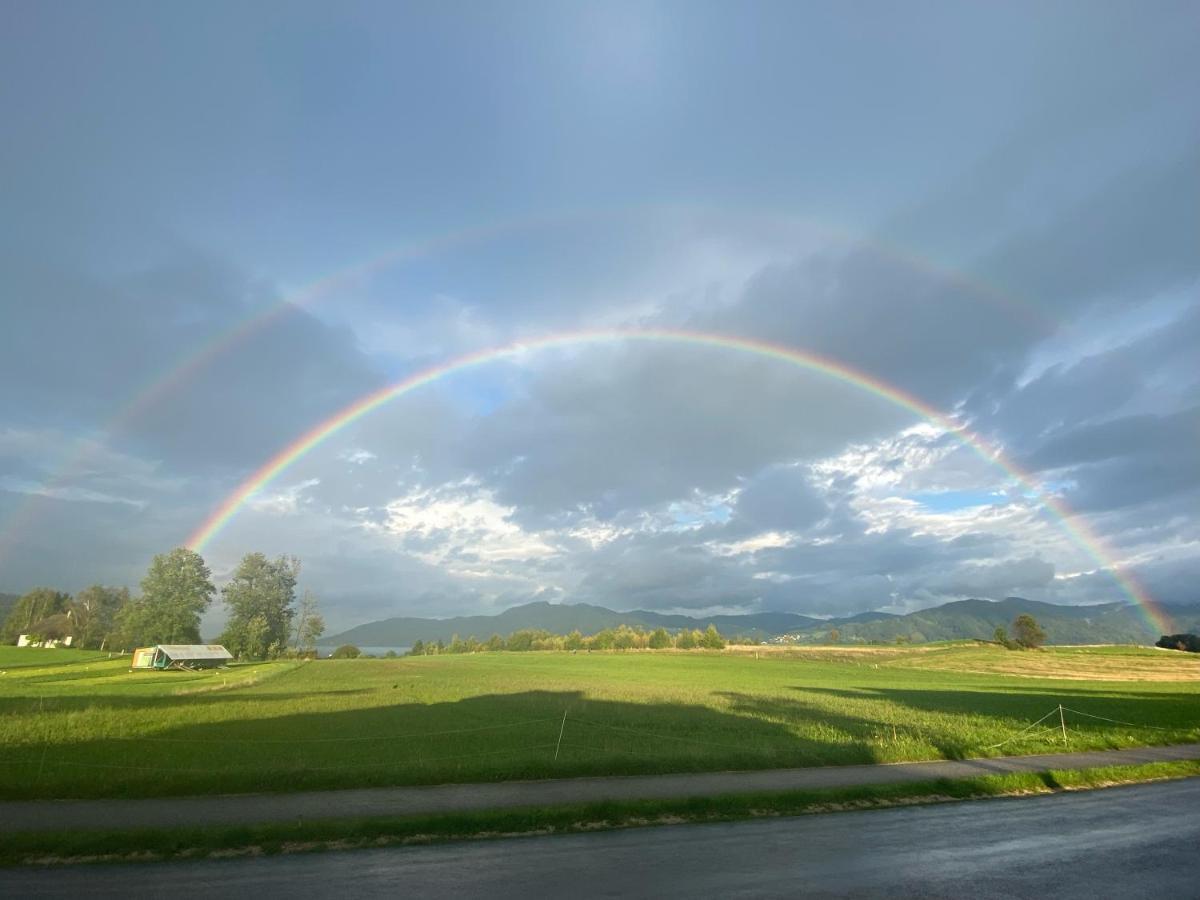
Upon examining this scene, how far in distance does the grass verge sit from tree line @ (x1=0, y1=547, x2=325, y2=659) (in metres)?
134

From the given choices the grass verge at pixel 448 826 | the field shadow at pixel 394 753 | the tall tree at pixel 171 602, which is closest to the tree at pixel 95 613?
the tall tree at pixel 171 602

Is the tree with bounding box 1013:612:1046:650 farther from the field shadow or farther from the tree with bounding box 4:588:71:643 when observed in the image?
the tree with bounding box 4:588:71:643

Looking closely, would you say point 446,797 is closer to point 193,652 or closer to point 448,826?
point 448,826

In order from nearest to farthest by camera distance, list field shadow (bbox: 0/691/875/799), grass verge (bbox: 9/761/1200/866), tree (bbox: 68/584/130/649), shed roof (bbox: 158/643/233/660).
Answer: grass verge (bbox: 9/761/1200/866) → field shadow (bbox: 0/691/875/799) → shed roof (bbox: 158/643/233/660) → tree (bbox: 68/584/130/649)

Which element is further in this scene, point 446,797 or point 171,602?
point 171,602

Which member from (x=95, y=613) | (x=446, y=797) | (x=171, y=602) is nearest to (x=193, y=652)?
(x=171, y=602)

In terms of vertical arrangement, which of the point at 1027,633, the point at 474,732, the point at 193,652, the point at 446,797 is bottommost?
the point at 446,797

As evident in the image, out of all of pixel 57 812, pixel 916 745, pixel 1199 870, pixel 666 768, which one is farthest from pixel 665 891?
pixel 916 745

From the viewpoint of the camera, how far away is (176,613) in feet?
406

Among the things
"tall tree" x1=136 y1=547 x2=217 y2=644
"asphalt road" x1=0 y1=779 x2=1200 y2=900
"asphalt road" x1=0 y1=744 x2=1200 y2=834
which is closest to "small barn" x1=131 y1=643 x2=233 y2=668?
"tall tree" x1=136 y1=547 x2=217 y2=644

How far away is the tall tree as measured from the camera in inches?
4857

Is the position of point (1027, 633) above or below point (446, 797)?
above

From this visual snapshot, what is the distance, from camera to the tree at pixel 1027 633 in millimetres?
164500

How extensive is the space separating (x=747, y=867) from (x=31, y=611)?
22904 cm
